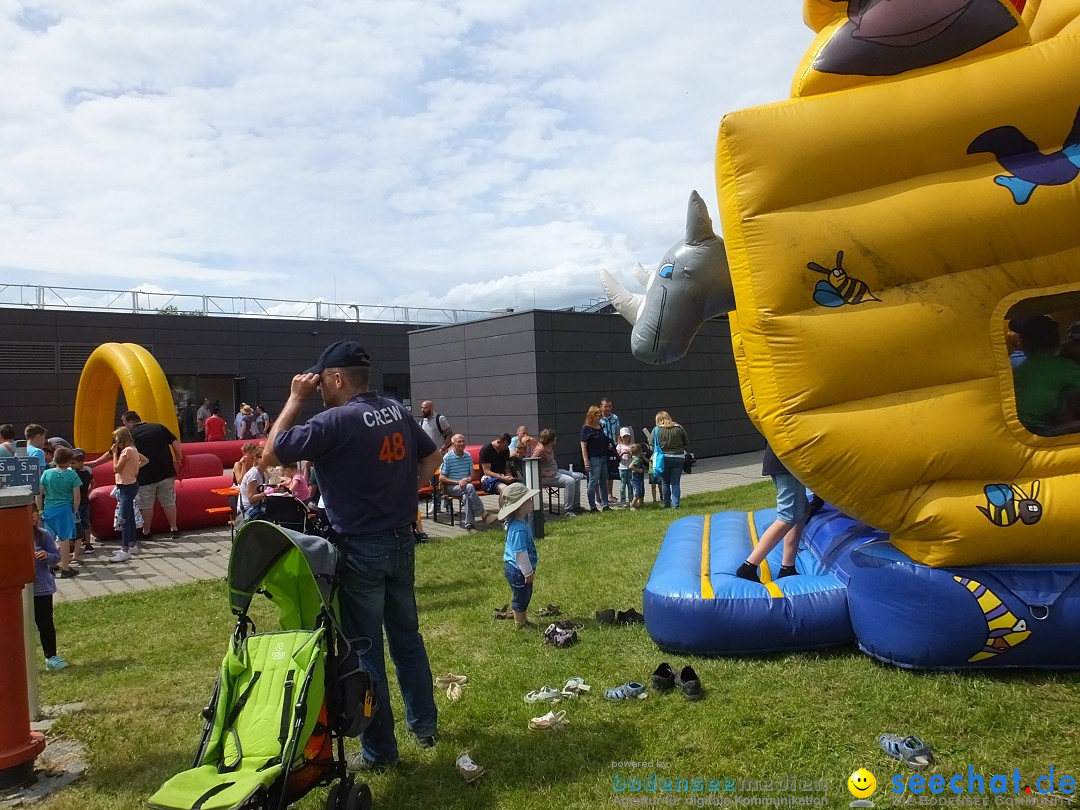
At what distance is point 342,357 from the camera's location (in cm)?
377

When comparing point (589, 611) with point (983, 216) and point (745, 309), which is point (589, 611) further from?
point (983, 216)

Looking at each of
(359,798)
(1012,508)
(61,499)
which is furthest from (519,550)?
(61,499)

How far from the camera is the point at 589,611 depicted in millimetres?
6070

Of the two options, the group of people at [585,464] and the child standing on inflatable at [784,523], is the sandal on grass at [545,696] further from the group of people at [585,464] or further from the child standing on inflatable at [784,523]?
the group of people at [585,464]

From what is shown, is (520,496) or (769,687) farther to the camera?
(520,496)

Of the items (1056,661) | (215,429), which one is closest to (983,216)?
(1056,661)

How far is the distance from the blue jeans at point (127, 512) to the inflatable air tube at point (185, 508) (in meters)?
1.36

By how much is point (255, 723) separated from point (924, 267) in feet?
13.2

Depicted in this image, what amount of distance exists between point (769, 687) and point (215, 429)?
61.5ft

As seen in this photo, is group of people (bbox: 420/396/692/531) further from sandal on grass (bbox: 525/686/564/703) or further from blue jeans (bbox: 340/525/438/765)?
blue jeans (bbox: 340/525/438/765)

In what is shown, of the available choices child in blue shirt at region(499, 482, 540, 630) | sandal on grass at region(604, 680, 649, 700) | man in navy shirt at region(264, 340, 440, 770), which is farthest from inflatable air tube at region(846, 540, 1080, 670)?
man in navy shirt at region(264, 340, 440, 770)

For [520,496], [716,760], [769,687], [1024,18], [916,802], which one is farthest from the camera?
[520,496]

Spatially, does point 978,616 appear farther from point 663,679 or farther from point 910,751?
point 663,679

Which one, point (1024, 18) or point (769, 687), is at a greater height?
point (1024, 18)
